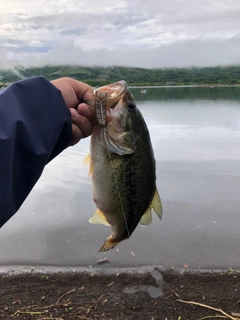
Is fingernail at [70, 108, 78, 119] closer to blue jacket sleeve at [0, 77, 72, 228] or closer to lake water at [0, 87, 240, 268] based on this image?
blue jacket sleeve at [0, 77, 72, 228]

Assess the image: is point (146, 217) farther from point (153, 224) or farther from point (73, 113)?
point (153, 224)

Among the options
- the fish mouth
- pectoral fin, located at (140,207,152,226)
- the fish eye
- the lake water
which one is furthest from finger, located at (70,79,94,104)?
the lake water

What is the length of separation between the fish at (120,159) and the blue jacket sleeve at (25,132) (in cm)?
29

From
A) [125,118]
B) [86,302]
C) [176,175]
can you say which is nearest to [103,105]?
[125,118]

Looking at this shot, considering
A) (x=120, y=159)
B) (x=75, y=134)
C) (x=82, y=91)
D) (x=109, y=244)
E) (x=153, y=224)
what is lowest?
(x=153, y=224)

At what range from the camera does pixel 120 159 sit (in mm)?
2305

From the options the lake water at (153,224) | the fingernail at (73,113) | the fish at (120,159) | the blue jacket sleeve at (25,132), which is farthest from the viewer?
the lake water at (153,224)

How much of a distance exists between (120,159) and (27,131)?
0.72 meters

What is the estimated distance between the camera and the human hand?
2172 millimetres

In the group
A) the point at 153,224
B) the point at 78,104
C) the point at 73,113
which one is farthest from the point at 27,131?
the point at 153,224

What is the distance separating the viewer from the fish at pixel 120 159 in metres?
2.24

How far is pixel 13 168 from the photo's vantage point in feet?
5.79

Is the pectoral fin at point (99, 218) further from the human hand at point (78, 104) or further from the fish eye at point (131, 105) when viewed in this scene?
the fish eye at point (131, 105)

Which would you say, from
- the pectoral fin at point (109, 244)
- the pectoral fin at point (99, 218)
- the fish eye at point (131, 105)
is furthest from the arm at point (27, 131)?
the pectoral fin at point (109, 244)
